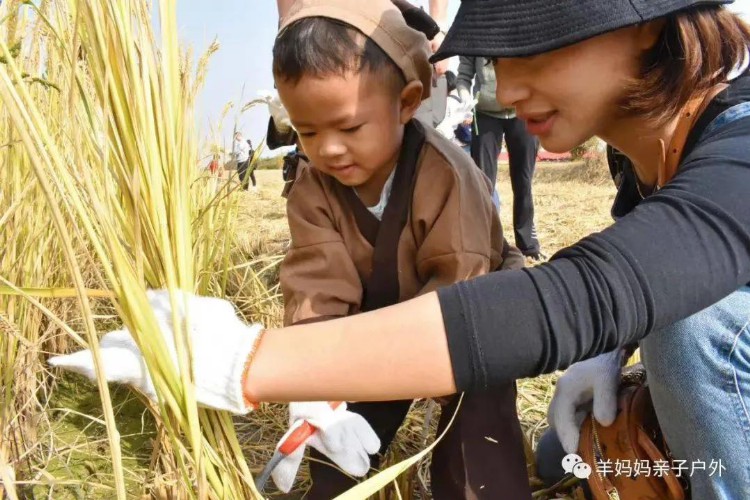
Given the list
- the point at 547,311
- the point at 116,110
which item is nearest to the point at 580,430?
the point at 547,311

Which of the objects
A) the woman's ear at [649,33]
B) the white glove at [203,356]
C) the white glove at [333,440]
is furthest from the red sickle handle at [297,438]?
the woman's ear at [649,33]

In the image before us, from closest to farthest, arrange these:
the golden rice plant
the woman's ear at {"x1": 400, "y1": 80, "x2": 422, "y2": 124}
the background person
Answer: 1. the golden rice plant
2. the woman's ear at {"x1": 400, "y1": 80, "x2": 422, "y2": 124}
3. the background person

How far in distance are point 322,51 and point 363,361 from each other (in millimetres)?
609

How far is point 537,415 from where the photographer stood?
162 centimetres

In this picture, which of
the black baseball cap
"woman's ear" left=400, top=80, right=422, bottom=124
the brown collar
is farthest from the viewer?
"woman's ear" left=400, top=80, right=422, bottom=124

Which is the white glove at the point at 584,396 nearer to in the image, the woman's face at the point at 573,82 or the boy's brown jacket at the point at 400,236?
the boy's brown jacket at the point at 400,236

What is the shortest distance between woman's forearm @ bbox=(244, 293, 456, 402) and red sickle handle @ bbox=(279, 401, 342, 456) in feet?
0.75

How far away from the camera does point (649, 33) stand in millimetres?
792

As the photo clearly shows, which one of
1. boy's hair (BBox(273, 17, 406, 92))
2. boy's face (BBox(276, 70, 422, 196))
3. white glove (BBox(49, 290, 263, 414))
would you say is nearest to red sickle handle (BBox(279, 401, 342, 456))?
white glove (BBox(49, 290, 263, 414))

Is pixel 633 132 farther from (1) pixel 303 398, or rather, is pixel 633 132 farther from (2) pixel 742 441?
(1) pixel 303 398

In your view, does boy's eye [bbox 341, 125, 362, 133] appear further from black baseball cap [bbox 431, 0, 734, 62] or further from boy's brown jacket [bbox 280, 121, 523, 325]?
A: black baseball cap [bbox 431, 0, 734, 62]

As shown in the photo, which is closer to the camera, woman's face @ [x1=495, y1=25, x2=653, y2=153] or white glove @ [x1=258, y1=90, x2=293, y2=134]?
woman's face @ [x1=495, y1=25, x2=653, y2=153]

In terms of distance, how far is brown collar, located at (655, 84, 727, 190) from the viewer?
83 cm

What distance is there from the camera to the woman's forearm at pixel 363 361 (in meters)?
0.58
